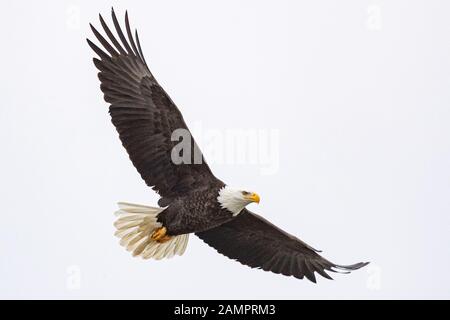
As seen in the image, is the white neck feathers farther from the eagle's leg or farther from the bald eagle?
the eagle's leg

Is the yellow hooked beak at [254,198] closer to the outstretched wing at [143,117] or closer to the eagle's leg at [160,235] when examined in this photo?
the outstretched wing at [143,117]

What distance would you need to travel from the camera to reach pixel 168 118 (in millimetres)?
10805

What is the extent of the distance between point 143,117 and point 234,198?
123 centimetres

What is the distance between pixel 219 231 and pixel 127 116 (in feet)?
5.61

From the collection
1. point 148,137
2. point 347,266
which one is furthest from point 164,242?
point 347,266

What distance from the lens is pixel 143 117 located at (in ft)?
35.5

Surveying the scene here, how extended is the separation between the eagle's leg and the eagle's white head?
0.75m

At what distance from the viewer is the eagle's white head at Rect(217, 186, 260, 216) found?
1073 cm

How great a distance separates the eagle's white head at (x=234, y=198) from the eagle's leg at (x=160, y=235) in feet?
2.48

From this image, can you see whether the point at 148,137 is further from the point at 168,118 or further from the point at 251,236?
the point at 251,236

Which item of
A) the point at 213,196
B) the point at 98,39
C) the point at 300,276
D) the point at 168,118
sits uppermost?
the point at 98,39

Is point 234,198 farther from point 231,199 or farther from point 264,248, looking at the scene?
point 264,248

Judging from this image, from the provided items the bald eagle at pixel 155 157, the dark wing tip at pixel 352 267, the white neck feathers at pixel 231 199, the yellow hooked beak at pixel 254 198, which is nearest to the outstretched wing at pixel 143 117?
the bald eagle at pixel 155 157

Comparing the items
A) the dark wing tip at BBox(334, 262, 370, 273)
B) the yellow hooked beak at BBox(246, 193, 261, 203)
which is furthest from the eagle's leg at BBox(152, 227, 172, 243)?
the dark wing tip at BBox(334, 262, 370, 273)
